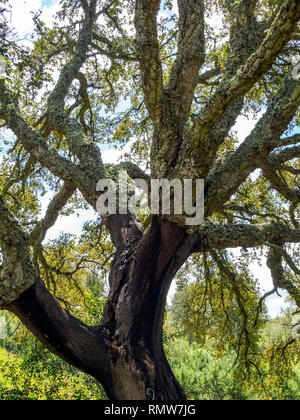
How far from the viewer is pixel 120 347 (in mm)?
3275

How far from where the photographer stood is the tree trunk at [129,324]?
317 centimetres

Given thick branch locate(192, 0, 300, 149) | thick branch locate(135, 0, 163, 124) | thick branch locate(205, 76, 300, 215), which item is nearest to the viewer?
thick branch locate(192, 0, 300, 149)

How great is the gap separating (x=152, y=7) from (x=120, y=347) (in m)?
3.44

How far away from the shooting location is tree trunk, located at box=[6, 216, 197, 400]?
317 centimetres

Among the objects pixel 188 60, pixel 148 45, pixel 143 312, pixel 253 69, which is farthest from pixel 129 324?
pixel 188 60

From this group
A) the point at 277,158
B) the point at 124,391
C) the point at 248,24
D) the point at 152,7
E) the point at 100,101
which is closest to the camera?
the point at 124,391

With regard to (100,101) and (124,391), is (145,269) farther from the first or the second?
(100,101)

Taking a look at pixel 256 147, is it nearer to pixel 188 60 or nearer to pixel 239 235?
pixel 239 235

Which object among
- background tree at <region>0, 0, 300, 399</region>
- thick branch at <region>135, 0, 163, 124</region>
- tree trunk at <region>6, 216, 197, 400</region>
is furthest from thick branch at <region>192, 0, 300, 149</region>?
tree trunk at <region>6, 216, 197, 400</region>

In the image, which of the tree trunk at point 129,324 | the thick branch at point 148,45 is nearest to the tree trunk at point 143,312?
the tree trunk at point 129,324

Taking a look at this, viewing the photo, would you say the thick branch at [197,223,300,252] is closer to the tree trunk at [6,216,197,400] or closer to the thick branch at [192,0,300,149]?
the tree trunk at [6,216,197,400]

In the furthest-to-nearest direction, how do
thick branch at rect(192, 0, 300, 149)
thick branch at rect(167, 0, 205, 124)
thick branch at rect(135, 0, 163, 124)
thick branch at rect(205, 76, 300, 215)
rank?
1. thick branch at rect(167, 0, 205, 124)
2. thick branch at rect(135, 0, 163, 124)
3. thick branch at rect(205, 76, 300, 215)
4. thick branch at rect(192, 0, 300, 149)

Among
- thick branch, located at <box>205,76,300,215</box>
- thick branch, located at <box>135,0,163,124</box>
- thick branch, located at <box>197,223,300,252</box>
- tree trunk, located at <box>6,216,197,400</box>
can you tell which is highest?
thick branch, located at <box>135,0,163,124</box>
